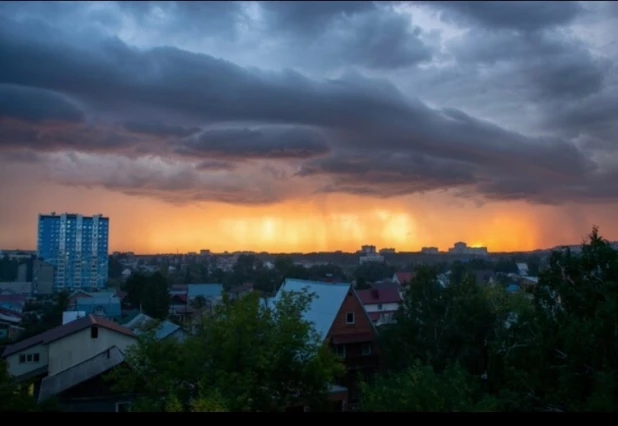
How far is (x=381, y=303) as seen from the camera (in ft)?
17.4

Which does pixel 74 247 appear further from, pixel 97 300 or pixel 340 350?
pixel 340 350

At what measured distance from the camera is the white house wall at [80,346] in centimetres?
396

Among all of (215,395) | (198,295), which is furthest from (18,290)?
(215,395)

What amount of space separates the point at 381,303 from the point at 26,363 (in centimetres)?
317

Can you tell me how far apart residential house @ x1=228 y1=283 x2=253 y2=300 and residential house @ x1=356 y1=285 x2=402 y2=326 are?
3.29ft

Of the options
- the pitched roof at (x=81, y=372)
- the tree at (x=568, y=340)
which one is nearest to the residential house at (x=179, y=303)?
the pitched roof at (x=81, y=372)

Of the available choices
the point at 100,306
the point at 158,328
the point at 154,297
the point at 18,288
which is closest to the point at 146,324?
the point at 158,328

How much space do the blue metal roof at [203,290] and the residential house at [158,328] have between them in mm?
362

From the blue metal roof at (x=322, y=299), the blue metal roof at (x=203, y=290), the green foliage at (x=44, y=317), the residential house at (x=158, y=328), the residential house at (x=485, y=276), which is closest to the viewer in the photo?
the green foliage at (x=44, y=317)

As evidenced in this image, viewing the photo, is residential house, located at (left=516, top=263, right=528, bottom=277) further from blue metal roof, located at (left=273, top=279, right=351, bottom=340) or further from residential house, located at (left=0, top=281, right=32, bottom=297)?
residential house, located at (left=0, top=281, right=32, bottom=297)

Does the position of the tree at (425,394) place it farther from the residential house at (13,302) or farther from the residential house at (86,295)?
the residential house at (13,302)

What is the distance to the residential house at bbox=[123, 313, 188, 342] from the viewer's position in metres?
4.27

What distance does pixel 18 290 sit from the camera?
13.1 ft

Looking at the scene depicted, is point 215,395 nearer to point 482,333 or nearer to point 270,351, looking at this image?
point 270,351
